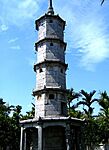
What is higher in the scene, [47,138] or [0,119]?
[0,119]

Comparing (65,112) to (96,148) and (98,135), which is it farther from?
(96,148)

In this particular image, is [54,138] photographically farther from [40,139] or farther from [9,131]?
[9,131]

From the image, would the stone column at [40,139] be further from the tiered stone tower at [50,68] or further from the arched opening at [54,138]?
the tiered stone tower at [50,68]

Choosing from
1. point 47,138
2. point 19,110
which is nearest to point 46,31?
point 47,138

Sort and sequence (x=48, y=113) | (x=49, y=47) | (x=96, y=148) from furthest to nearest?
(x=96, y=148) → (x=49, y=47) → (x=48, y=113)

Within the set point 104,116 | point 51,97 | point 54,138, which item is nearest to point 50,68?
point 51,97

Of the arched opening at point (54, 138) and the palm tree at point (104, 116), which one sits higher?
the palm tree at point (104, 116)

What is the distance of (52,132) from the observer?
80.4 ft

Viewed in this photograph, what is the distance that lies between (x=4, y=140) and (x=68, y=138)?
17.6 m

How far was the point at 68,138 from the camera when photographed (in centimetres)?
2283

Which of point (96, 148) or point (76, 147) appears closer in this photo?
point (76, 147)

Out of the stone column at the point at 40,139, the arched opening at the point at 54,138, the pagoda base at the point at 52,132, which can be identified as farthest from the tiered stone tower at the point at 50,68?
the stone column at the point at 40,139

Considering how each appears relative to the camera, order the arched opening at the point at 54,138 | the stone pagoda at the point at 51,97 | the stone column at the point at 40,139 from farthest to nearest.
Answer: the arched opening at the point at 54,138
the stone pagoda at the point at 51,97
the stone column at the point at 40,139

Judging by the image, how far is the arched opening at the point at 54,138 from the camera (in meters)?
23.8
